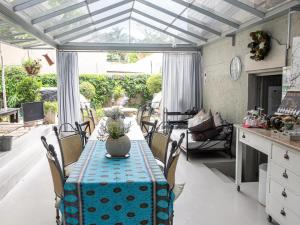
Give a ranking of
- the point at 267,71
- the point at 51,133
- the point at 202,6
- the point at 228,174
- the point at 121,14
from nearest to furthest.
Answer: the point at 267,71 < the point at 202,6 < the point at 228,174 < the point at 121,14 < the point at 51,133

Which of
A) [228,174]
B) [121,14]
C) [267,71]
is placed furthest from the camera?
[121,14]

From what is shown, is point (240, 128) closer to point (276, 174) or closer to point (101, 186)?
point (276, 174)

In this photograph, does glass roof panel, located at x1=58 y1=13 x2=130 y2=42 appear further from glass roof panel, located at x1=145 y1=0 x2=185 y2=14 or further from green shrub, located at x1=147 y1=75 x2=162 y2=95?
green shrub, located at x1=147 y1=75 x2=162 y2=95

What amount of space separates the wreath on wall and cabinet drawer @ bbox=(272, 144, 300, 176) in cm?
164

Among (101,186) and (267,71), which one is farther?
(267,71)

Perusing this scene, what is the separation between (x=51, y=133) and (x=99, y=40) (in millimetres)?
2393

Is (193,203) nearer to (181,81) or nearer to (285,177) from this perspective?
(285,177)

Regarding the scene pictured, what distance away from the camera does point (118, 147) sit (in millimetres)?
2494

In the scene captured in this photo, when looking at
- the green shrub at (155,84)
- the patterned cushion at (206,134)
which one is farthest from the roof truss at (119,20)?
the green shrub at (155,84)

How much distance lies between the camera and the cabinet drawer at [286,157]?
2.39m

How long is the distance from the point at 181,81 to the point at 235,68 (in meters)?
2.15

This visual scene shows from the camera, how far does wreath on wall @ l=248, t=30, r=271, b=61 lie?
3.87 meters

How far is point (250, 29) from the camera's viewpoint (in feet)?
14.8

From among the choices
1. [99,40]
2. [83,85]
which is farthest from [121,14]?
[83,85]
